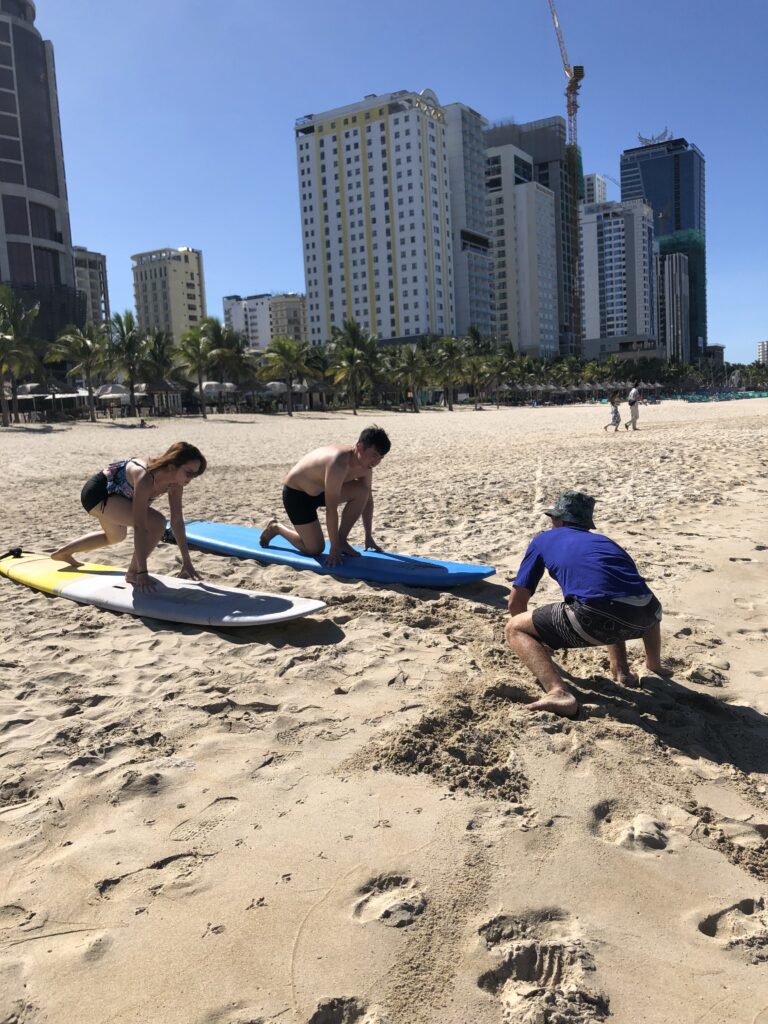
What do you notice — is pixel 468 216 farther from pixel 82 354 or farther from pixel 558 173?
pixel 82 354

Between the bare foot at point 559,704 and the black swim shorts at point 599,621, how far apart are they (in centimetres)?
26

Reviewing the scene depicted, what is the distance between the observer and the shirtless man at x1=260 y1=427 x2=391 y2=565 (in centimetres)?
588

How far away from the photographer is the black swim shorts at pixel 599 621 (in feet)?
11.8

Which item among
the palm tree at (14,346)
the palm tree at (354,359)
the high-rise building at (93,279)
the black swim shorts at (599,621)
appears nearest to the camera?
the black swim shorts at (599,621)

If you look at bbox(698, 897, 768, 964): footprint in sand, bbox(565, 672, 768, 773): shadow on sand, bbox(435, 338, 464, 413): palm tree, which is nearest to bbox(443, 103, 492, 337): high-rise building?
bbox(435, 338, 464, 413): palm tree

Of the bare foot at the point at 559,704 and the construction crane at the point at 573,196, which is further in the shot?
the construction crane at the point at 573,196

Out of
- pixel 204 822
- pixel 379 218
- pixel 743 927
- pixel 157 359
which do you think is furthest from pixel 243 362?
pixel 379 218

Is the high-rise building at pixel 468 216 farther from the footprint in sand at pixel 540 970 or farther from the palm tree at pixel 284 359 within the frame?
the footprint in sand at pixel 540 970

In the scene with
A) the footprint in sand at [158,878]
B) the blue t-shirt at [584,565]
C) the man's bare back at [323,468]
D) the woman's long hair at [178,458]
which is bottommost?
the footprint in sand at [158,878]

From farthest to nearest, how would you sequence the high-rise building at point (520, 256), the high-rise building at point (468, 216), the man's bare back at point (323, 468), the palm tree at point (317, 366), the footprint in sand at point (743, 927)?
the high-rise building at point (520, 256)
the high-rise building at point (468, 216)
the palm tree at point (317, 366)
the man's bare back at point (323, 468)
the footprint in sand at point (743, 927)

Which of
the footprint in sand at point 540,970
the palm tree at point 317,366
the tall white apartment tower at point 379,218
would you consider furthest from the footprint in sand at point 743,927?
the tall white apartment tower at point 379,218

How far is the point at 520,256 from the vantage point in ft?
470

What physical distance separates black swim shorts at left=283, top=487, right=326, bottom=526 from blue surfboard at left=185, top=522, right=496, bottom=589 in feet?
1.15

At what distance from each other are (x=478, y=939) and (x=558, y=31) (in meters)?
217
